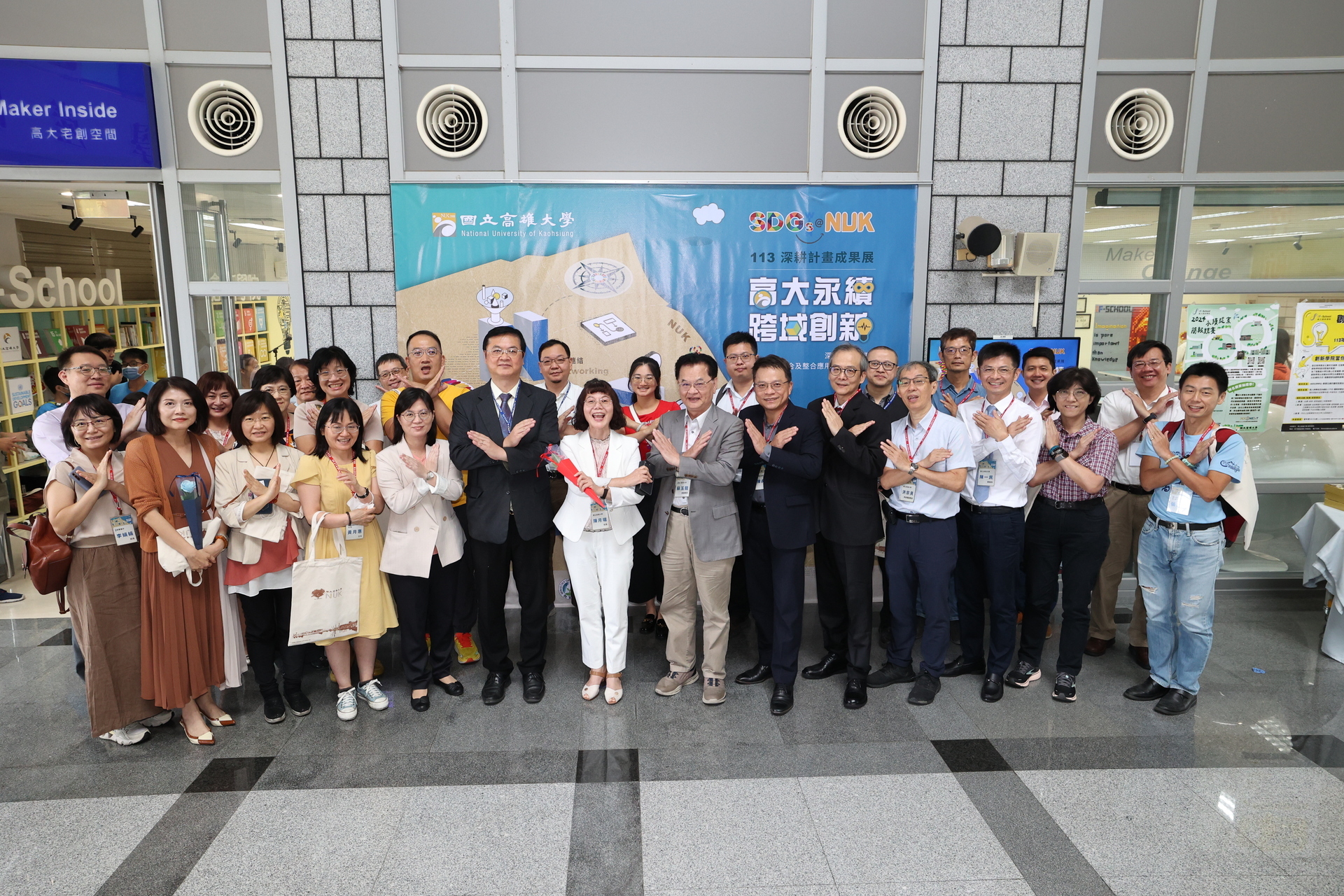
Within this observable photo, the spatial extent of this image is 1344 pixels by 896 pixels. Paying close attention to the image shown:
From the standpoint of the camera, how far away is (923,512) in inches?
139

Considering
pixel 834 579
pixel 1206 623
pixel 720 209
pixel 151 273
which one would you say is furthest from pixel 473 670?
pixel 151 273

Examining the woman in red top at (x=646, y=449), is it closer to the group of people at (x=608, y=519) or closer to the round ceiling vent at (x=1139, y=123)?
the group of people at (x=608, y=519)

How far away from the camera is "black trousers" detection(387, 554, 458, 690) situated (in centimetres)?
353

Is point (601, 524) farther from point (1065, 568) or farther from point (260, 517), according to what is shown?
point (1065, 568)

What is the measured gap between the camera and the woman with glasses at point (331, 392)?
3.77 metres

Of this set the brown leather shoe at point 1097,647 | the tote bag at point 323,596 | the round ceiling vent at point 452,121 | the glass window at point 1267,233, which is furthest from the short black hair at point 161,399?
the glass window at point 1267,233

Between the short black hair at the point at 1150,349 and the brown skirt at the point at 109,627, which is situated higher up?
the short black hair at the point at 1150,349

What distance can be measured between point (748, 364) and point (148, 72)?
161 inches

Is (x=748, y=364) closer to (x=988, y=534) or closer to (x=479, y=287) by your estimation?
(x=988, y=534)

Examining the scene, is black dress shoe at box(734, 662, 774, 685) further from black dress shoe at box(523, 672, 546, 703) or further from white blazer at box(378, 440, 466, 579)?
white blazer at box(378, 440, 466, 579)

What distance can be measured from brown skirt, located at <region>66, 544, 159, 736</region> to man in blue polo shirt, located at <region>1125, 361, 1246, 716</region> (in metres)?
4.64

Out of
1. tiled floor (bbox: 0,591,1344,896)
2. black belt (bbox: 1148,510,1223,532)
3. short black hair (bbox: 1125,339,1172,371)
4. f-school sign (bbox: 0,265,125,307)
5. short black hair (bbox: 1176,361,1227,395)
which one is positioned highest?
f-school sign (bbox: 0,265,125,307)

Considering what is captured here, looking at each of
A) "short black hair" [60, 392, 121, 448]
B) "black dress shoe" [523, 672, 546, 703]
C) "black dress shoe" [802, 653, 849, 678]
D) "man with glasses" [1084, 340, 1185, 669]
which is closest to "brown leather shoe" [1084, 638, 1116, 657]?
"man with glasses" [1084, 340, 1185, 669]

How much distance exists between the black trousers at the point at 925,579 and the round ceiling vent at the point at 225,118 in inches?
179
